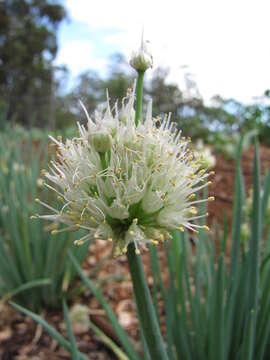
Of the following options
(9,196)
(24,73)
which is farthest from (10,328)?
(24,73)

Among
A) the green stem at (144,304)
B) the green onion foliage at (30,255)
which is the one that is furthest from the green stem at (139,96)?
the green onion foliage at (30,255)

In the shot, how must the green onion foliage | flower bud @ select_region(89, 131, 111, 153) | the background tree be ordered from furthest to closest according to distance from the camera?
the background tree, the green onion foliage, flower bud @ select_region(89, 131, 111, 153)

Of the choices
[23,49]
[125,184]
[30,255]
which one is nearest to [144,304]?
[125,184]

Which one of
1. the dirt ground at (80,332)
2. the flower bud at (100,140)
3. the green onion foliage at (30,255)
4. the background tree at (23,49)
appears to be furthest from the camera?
the background tree at (23,49)

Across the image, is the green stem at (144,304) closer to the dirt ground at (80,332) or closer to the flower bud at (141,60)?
the flower bud at (141,60)

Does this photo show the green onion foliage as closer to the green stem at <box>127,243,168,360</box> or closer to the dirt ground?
the dirt ground

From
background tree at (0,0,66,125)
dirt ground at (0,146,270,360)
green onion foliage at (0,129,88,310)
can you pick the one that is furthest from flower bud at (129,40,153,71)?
background tree at (0,0,66,125)

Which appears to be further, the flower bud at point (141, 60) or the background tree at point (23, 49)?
the background tree at point (23, 49)
